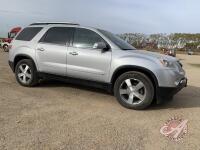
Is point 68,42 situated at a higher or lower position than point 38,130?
higher

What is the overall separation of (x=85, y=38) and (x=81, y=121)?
2.59 metres

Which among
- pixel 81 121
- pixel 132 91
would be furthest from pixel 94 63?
pixel 81 121

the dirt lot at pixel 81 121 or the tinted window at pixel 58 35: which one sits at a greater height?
the tinted window at pixel 58 35

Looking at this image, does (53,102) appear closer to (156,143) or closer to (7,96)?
(7,96)

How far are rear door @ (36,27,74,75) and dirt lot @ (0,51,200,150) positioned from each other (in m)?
0.63

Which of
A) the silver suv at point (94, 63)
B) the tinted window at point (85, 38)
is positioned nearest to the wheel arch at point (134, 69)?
the silver suv at point (94, 63)

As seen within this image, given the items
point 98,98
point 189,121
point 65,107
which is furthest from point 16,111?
point 189,121

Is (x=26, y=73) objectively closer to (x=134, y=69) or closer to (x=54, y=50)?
(x=54, y=50)

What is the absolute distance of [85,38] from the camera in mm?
7828

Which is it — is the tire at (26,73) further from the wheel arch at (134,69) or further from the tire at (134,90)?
the tire at (134,90)

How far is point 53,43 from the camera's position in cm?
823

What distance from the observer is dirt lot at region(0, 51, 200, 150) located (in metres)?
4.86

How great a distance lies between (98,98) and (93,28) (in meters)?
1.68

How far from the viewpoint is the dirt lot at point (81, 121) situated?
15.9 ft
